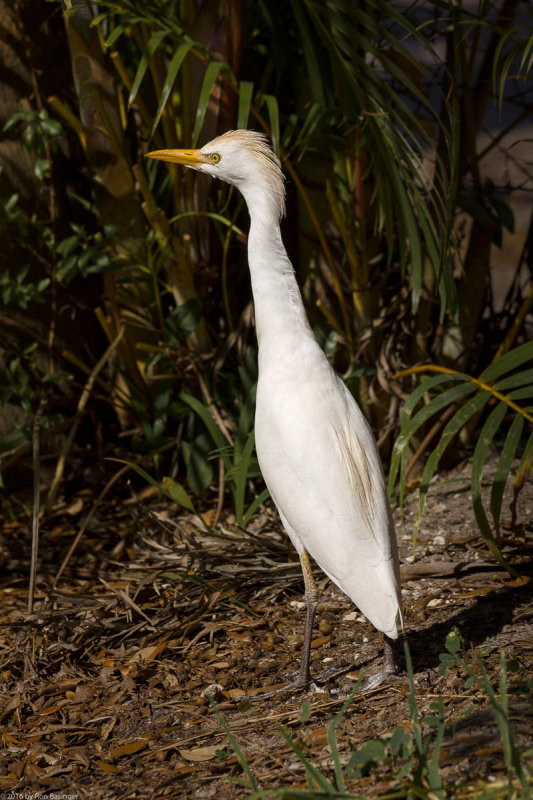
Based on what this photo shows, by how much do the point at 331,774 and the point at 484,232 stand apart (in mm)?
2218

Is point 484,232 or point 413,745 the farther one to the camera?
point 484,232

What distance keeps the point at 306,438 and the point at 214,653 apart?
73 cm

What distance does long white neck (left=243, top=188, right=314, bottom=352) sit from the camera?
2191mm

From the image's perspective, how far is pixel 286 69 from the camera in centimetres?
336

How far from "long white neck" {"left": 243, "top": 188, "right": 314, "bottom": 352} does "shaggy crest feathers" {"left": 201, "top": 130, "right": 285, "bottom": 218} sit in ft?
0.10

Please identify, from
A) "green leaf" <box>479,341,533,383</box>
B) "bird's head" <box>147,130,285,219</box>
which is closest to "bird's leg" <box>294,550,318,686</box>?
"green leaf" <box>479,341,533,383</box>

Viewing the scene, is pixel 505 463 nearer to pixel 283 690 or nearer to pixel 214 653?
pixel 283 690

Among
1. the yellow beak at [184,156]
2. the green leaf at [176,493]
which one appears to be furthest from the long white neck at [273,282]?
the green leaf at [176,493]

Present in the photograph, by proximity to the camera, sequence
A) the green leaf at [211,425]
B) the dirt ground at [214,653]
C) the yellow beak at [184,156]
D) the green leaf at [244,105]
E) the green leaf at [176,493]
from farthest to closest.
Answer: the green leaf at [211,425] < the green leaf at [176,493] < the green leaf at [244,105] < the yellow beak at [184,156] < the dirt ground at [214,653]

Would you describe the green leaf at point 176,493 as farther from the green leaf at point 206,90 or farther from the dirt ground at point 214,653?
the green leaf at point 206,90

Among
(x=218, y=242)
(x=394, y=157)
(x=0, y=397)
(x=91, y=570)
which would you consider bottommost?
(x=91, y=570)

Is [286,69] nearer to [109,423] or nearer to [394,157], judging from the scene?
[394,157]

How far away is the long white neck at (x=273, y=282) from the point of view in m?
2.19

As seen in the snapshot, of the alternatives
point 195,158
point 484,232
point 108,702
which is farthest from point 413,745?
point 484,232
